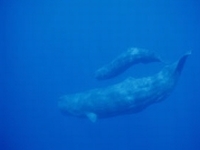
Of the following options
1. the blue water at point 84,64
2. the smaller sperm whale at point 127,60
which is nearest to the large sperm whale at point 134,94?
the smaller sperm whale at point 127,60

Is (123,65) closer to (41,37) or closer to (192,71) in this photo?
(192,71)

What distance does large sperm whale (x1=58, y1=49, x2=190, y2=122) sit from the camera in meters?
14.5

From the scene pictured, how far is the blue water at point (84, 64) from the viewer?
20.4m

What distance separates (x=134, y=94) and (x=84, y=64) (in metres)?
10.4

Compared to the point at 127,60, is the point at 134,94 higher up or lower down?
lower down

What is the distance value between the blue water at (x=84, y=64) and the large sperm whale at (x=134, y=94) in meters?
4.72

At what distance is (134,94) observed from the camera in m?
14.5

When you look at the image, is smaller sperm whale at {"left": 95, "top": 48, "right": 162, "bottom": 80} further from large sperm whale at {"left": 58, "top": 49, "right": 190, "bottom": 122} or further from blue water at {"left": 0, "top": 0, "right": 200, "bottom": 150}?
blue water at {"left": 0, "top": 0, "right": 200, "bottom": 150}

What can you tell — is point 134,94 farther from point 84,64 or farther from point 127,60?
point 84,64

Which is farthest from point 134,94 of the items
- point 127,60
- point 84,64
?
point 84,64

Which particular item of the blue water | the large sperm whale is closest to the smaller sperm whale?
the large sperm whale

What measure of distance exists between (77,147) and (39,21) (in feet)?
47.3

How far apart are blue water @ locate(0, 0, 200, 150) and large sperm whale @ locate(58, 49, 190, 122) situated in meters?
4.72

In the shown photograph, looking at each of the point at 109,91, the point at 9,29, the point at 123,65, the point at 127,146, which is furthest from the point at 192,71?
the point at 9,29
